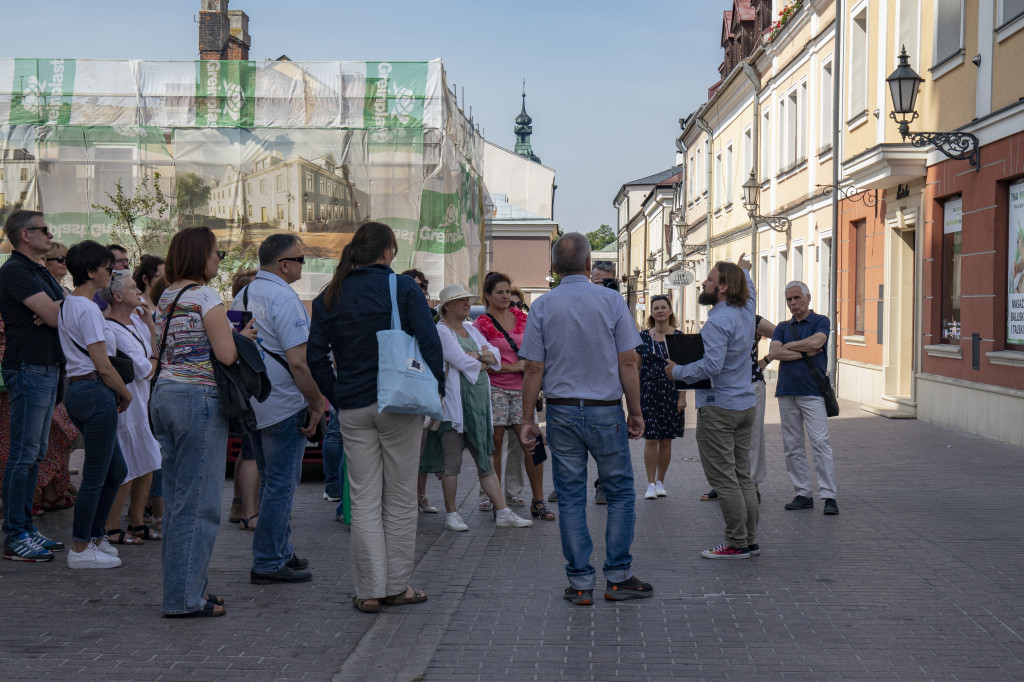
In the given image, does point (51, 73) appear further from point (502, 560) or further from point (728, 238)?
point (728, 238)

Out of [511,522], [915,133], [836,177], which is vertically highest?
[836,177]

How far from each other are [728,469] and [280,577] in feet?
9.12

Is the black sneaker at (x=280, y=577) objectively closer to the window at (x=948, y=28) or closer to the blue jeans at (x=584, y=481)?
the blue jeans at (x=584, y=481)

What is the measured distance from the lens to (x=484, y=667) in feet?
15.1

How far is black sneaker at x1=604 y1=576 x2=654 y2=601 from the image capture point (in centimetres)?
573

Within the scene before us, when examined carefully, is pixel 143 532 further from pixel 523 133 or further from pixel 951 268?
pixel 523 133

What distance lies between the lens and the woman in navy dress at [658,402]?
898cm

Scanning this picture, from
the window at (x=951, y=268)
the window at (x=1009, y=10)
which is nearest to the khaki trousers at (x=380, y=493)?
the window at (x=1009, y=10)

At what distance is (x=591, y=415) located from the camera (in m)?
5.75

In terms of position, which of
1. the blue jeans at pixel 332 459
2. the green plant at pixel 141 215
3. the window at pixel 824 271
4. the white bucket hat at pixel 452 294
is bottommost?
the blue jeans at pixel 332 459

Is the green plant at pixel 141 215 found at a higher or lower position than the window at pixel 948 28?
lower

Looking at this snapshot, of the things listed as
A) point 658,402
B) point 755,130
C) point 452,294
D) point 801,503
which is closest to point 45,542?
point 452,294

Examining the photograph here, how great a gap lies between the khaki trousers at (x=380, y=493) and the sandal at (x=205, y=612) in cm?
68

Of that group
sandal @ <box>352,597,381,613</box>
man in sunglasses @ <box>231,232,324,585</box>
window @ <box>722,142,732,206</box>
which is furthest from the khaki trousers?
window @ <box>722,142,732,206</box>
